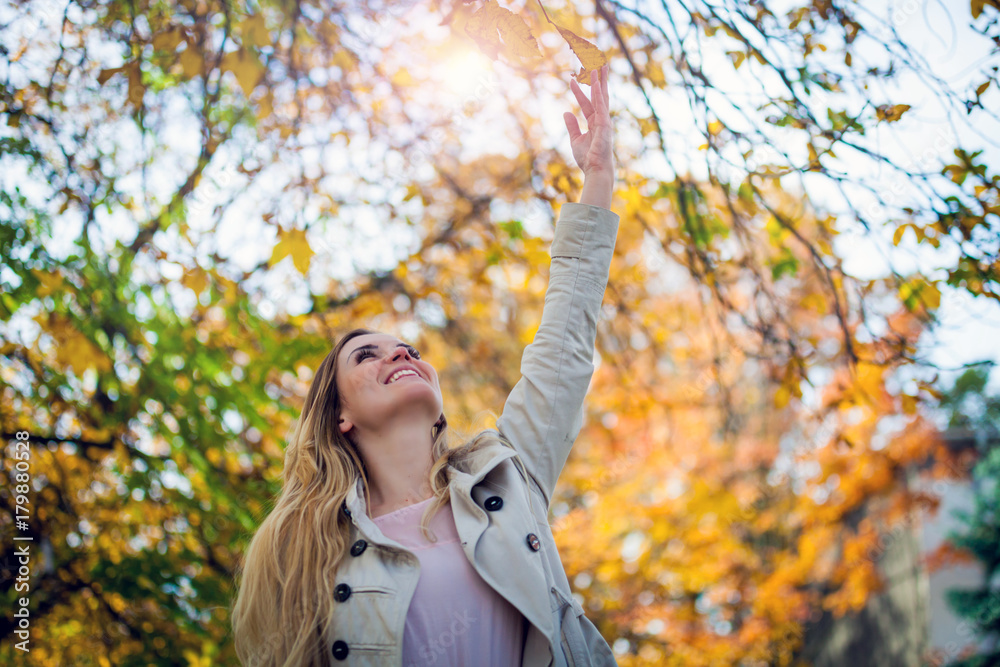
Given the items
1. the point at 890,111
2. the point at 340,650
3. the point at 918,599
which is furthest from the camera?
the point at 918,599

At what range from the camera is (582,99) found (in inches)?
75.1

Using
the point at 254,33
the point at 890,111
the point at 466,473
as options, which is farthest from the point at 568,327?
the point at 254,33

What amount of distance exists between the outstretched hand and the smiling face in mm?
775

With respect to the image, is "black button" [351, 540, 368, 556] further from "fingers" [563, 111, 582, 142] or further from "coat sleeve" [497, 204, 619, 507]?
"fingers" [563, 111, 582, 142]

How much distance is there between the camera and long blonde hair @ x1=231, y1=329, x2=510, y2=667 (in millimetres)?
1655

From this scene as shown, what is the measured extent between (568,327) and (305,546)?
0.91 meters

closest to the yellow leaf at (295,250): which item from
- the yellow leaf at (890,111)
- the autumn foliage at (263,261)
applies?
the autumn foliage at (263,261)

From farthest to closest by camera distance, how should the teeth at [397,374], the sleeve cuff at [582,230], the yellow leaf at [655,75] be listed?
the yellow leaf at [655,75], the teeth at [397,374], the sleeve cuff at [582,230]

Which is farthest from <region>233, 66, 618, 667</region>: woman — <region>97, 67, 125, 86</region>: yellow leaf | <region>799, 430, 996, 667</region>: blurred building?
<region>799, 430, 996, 667</region>: blurred building

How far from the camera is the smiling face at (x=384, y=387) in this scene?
6.38 feet

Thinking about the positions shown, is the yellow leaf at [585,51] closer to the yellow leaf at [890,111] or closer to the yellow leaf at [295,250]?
the yellow leaf at [890,111]

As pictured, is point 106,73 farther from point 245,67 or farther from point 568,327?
point 568,327

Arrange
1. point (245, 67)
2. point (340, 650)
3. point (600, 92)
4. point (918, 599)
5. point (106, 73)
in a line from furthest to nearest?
point (918, 599)
point (245, 67)
point (106, 73)
point (600, 92)
point (340, 650)

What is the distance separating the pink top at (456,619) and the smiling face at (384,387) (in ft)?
1.35
